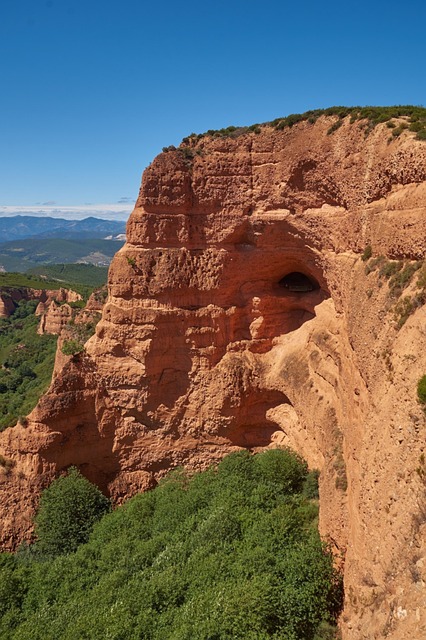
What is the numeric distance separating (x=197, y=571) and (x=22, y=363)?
4598cm

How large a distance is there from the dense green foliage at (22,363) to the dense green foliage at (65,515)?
12156 mm

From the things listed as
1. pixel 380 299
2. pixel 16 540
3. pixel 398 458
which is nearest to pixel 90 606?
pixel 16 540

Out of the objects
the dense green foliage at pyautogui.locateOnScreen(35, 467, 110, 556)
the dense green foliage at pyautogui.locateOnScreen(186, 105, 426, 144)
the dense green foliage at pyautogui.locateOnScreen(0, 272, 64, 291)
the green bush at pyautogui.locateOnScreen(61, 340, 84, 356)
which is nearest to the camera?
the dense green foliage at pyautogui.locateOnScreen(186, 105, 426, 144)

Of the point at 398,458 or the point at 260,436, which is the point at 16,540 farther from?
the point at 398,458

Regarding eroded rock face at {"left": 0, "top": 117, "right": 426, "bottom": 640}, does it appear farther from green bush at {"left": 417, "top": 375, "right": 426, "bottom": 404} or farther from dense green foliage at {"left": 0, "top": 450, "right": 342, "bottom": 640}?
green bush at {"left": 417, "top": 375, "right": 426, "bottom": 404}

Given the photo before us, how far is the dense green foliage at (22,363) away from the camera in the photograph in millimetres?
41125

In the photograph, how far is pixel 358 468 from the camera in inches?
516

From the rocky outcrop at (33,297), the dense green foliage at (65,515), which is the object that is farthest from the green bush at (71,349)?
the rocky outcrop at (33,297)

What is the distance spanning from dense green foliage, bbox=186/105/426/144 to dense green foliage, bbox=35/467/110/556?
18.8m

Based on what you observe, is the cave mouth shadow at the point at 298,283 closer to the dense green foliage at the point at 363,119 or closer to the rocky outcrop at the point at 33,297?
the dense green foliage at the point at 363,119

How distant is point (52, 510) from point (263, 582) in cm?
1247

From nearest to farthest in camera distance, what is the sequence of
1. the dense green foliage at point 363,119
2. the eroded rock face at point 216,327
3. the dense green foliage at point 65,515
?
1. the dense green foliage at point 363,119
2. the eroded rock face at point 216,327
3. the dense green foliage at point 65,515

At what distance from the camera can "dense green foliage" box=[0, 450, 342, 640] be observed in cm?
1388

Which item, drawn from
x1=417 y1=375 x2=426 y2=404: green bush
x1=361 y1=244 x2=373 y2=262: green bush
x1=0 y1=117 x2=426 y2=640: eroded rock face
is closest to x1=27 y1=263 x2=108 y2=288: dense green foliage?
x1=0 y1=117 x2=426 y2=640: eroded rock face
